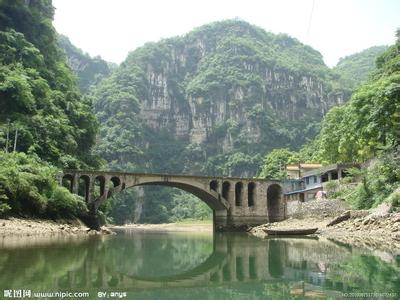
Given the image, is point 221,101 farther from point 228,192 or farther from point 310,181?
point 228,192

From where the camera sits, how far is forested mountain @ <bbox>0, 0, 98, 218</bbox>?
29.5 m

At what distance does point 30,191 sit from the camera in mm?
28625

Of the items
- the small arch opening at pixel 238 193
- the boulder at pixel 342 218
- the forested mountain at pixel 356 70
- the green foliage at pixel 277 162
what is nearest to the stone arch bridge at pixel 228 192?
the small arch opening at pixel 238 193

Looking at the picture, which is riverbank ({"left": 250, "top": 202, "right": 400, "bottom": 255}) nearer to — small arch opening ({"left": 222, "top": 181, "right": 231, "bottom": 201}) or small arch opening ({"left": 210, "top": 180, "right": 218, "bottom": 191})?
small arch opening ({"left": 222, "top": 181, "right": 231, "bottom": 201})

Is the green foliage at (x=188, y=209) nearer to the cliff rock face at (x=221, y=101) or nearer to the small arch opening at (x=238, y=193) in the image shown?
the cliff rock face at (x=221, y=101)

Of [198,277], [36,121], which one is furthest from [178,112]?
[198,277]

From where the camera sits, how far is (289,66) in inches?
6181

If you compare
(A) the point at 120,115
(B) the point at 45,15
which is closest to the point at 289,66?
(A) the point at 120,115

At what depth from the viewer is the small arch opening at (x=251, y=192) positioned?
166 ft

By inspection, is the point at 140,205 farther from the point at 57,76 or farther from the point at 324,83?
the point at 324,83

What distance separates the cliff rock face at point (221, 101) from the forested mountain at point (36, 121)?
2566 inches

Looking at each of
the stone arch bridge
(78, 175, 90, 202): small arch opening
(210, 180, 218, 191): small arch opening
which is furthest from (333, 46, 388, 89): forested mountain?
(78, 175, 90, 202): small arch opening

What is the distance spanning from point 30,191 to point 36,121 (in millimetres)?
16215

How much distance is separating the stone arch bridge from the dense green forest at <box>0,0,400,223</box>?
613 centimetres
